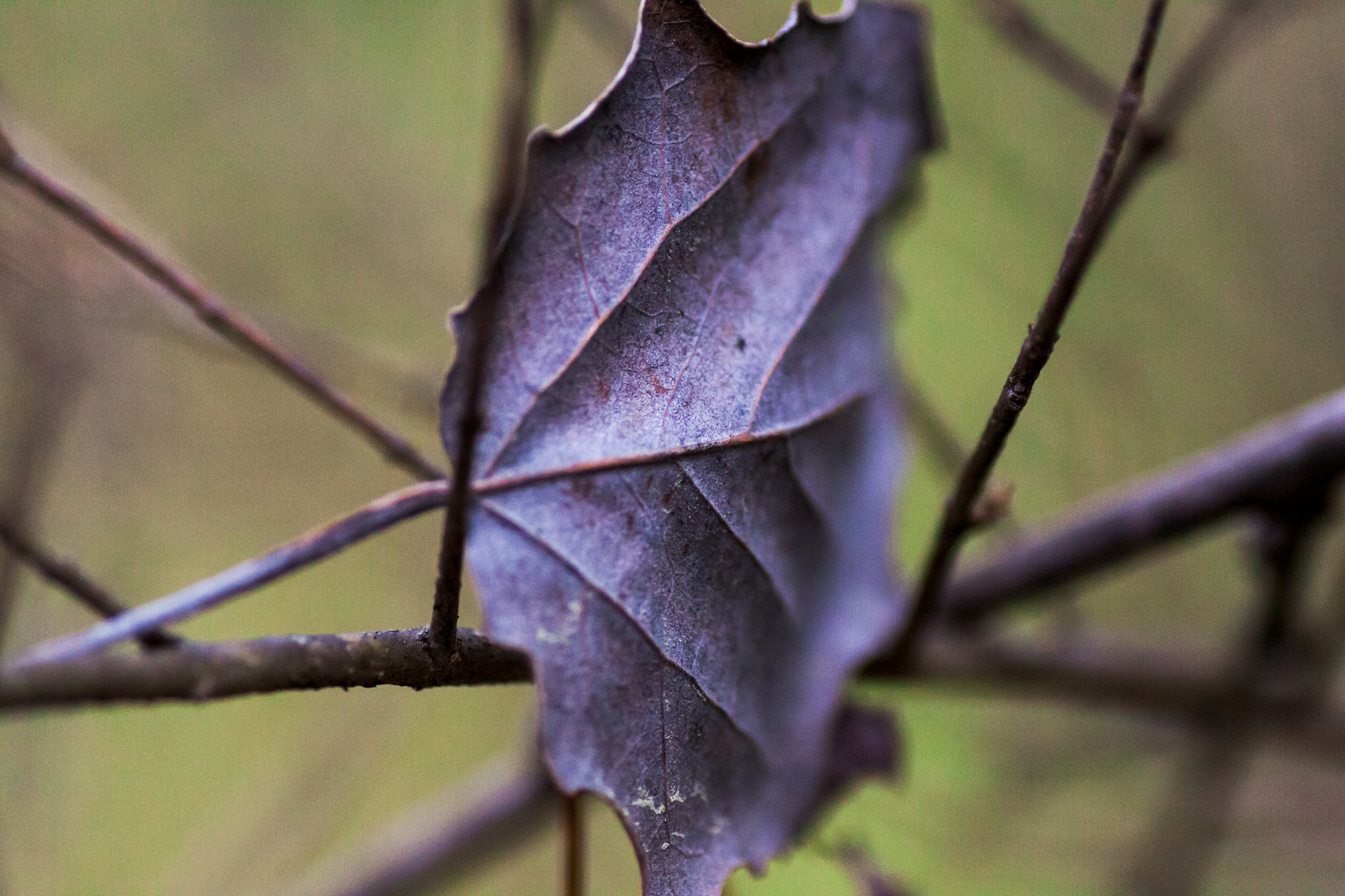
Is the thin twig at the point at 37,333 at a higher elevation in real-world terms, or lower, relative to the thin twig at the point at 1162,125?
higher

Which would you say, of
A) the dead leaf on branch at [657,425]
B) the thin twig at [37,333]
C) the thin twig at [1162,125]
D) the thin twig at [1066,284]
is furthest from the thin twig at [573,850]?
the thin twig at [37,333]

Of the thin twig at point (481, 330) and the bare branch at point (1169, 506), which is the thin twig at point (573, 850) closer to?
the thin twig at point (481, 330)

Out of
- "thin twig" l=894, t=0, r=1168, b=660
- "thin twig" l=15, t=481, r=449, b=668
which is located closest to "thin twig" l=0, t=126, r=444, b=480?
"thin twig" l=15, t=481, r=449, b=668

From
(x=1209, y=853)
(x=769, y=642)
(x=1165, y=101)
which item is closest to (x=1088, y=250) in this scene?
(x=769, y=642)

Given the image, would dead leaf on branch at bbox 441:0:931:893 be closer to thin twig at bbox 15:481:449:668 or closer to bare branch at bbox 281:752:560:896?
thin twig at bbox 15:481:449:668

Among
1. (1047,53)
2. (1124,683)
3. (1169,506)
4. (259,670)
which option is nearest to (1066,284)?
(259,670)

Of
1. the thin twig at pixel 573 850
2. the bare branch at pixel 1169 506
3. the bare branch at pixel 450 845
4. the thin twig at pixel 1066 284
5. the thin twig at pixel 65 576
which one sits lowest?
the bare branch at pixel 450 845

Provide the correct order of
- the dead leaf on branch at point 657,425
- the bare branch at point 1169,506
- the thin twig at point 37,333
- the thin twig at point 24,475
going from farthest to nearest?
the thin twig at point 37,333 < the bare branch at point 1169,506 < the thin twig at point 24,475 < the dead leaf on branch at point 657,425
